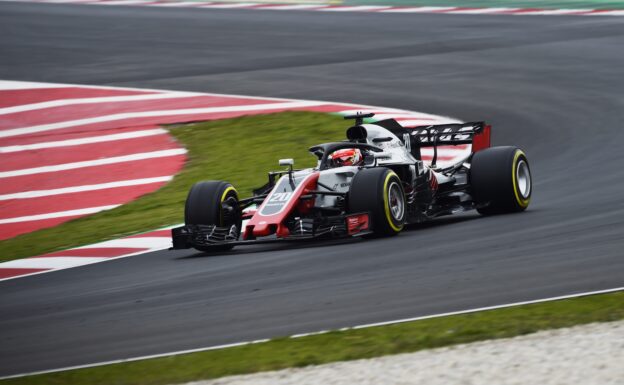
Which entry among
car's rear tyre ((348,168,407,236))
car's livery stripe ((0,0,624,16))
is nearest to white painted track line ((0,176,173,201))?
car's rear tyre ((348,168,407,236))

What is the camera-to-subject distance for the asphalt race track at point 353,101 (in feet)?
29.2

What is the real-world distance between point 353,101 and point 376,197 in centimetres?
979

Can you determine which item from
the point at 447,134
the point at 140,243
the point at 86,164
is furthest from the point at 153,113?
the point at 447,134

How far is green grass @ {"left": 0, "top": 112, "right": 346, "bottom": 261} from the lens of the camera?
1397cm

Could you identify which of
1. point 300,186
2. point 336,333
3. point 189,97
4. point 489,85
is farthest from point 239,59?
point 336,333

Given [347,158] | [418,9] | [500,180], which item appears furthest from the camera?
[418,9]

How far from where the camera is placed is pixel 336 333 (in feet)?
26.4

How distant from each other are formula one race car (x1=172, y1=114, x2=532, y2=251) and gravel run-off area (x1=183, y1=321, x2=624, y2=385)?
4.20m

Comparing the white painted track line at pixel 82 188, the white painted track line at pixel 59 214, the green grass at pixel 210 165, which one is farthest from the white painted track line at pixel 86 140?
the white painted track line at pixel 59 214

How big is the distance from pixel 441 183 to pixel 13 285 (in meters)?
4.81

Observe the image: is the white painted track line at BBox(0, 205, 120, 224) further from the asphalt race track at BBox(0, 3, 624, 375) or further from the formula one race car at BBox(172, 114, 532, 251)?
the formula one race car at BBox(172, 114, 532, 251)

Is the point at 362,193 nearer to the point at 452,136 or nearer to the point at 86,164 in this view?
the point at 452,136

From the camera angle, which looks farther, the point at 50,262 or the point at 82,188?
the point at 82,188

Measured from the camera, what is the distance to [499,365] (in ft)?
22.6
